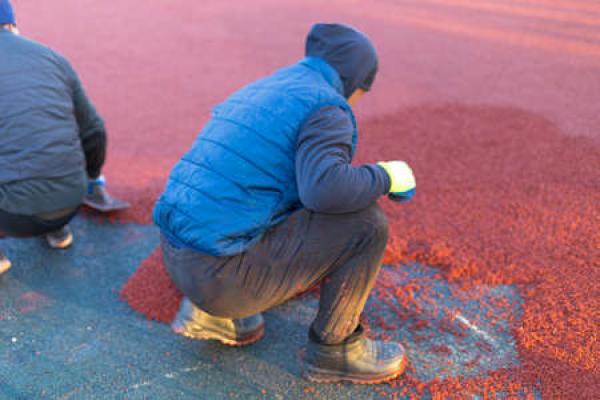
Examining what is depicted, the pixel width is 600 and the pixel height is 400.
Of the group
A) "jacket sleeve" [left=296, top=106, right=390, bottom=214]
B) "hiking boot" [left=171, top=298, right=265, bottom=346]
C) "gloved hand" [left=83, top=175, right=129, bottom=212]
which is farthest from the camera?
"gloved hand" [left=83, top=175, right=129, bottom=212]

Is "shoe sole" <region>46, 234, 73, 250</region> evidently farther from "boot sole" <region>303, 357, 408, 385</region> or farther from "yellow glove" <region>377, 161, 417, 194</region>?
"yellow glove" <region>377, 161, 417, 194</region>

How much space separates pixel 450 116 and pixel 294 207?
2736mm

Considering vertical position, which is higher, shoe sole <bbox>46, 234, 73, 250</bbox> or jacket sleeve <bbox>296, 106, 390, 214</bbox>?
jacket sleeve <bbox>296, 106, 390, 214</bbox>

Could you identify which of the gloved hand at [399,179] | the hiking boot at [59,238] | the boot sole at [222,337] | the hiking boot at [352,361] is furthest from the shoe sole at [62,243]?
the gloved hand at [399,179]

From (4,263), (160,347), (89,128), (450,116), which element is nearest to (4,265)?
(4,263)

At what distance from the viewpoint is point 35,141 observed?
2430 mm

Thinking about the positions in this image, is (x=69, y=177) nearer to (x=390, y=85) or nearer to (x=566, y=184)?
(x=566, y=184)

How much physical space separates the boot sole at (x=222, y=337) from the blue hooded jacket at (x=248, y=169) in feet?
1.53

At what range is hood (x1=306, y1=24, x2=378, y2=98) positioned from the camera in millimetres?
1942

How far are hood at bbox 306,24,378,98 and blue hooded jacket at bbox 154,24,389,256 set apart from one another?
116 millimetres

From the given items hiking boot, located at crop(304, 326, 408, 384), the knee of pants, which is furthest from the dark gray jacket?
the knee of pants

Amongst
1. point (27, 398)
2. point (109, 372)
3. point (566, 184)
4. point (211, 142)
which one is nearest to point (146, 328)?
point (109, 372)

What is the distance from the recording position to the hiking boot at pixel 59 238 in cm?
288

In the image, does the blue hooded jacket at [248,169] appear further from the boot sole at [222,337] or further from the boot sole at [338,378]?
the boot sole at [338,378]
